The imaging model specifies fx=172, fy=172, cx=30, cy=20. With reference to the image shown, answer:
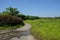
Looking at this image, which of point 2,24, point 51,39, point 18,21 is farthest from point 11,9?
point 51,39

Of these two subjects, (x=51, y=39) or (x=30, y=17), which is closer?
(x=51, y=39)

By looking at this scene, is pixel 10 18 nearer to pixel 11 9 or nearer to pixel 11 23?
pixel 11 23

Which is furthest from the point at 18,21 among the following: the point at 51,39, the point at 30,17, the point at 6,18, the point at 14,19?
the point at 30,17

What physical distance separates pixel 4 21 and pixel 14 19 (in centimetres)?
391

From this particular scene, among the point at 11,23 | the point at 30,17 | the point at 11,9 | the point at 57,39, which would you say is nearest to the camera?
the point at 57,39

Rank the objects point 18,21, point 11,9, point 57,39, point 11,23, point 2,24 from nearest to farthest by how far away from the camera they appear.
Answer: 1. point 57,39
2. point 2,24
3. point 11,23
4. point 18,21
5. point 11,9

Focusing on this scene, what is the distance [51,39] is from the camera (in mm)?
15477

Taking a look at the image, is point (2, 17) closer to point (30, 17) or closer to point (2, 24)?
point (2, 24)

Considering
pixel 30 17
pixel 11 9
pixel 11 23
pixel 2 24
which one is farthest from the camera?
pixel 30 17

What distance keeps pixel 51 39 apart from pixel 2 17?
90.7 ft

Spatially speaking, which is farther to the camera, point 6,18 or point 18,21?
point 18,21

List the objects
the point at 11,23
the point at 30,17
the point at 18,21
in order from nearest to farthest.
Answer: the point at 11,23, the point at 18,21, the point at 30,17

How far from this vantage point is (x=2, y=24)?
39.9 m

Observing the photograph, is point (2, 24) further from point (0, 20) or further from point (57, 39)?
point (57, 39)
